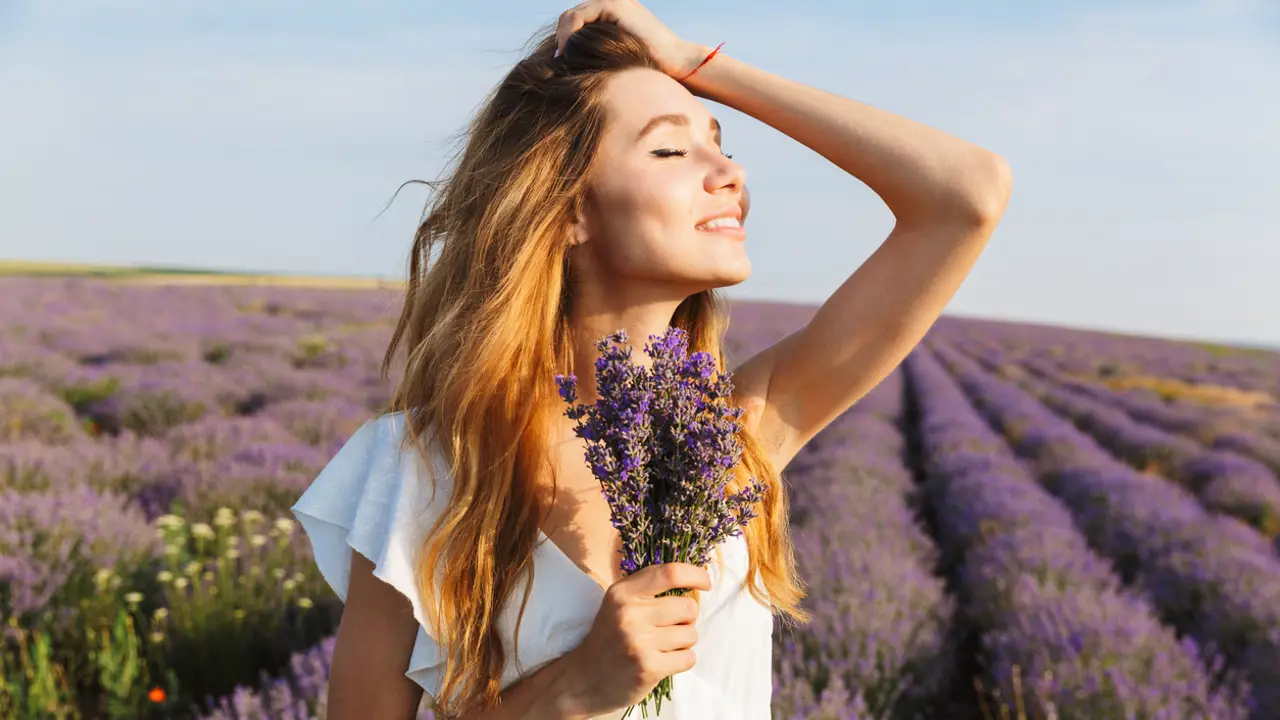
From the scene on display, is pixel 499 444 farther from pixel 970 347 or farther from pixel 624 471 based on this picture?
pixel 970 347

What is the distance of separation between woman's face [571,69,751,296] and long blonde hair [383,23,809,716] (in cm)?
5

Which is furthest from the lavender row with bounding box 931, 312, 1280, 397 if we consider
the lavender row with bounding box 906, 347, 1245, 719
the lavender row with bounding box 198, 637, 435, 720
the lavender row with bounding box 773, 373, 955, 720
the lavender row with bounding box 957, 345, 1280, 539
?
the lavender row with bounding box 198, 637, 435, 720

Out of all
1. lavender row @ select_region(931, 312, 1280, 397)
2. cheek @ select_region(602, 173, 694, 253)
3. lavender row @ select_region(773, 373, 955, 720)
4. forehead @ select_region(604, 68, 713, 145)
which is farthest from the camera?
lavender row @ select_region(931, 312, 1280, 397)

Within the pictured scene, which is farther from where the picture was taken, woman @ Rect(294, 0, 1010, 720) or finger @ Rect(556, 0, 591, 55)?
finger @ Rect(556, 0, 591, 55)

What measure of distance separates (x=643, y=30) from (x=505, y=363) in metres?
0.63

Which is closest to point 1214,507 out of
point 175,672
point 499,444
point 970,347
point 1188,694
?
point 1188,694

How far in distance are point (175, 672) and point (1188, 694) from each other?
3836 mm

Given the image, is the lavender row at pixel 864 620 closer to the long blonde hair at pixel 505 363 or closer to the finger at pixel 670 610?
the long blonde hair at pixel 505 363

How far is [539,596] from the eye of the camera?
1.63 metres

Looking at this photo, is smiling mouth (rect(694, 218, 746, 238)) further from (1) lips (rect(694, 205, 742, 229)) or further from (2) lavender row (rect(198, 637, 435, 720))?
(2) lavender row (rect(198, 637, 435, 720))

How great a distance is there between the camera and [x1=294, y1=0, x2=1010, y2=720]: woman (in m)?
1.62

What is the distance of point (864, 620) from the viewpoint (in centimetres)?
413

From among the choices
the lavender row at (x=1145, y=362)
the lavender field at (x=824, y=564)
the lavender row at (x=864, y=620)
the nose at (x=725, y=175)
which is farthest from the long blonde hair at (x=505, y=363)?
the lavender row at (x=1145, y=362)

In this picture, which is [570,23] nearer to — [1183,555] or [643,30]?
[643,30]
